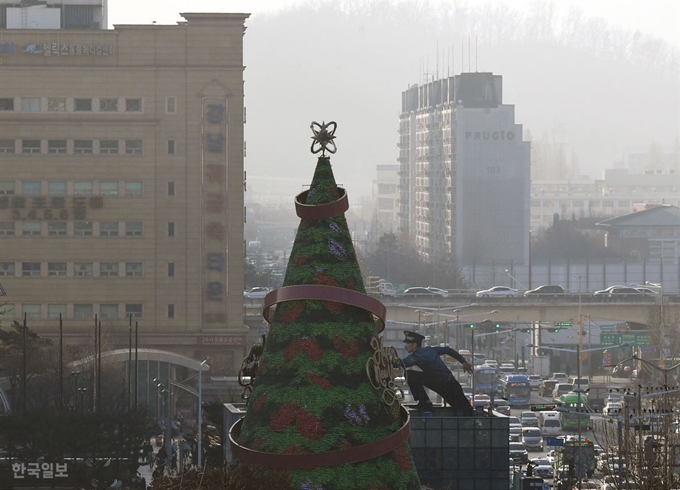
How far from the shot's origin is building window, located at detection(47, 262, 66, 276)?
108m

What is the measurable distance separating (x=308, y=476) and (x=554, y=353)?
98773 mm

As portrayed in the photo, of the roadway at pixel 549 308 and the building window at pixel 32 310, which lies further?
the roadway at pixel 549 308

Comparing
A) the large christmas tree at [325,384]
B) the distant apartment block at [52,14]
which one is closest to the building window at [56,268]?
the distant apartment block at [52,14]

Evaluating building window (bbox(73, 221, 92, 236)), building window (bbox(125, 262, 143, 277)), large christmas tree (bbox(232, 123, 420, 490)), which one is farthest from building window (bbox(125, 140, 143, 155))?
large christmas tree (bbox(232, 123, 420, 490))

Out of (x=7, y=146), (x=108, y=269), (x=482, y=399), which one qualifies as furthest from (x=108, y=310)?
(x=482, y=399)

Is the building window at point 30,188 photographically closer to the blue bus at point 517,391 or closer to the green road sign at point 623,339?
the blue bus at point 517,391

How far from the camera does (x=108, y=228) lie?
356 feet

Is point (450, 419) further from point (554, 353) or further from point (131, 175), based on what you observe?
point (554, 353)

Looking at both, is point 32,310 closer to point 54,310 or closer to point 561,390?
point 54,310

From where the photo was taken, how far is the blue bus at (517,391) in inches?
3895

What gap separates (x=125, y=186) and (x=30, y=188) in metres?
5.41

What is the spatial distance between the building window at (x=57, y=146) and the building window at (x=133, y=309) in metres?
9.44

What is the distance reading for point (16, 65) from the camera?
107 meters

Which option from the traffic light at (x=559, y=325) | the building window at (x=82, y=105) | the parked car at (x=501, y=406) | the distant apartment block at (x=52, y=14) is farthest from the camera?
the traffic light at (x=559, y=325)
